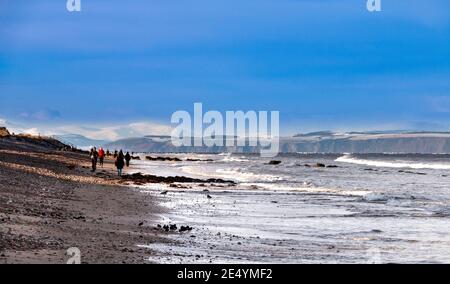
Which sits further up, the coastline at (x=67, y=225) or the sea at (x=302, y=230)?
the coastline at (x=67, y=225)

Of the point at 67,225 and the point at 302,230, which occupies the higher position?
the point at 67,225

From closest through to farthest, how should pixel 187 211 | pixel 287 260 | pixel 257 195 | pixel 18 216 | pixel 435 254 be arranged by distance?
pixel 287 260
pixel 435 254
pixel 18 216
pixel 187 211
pixel 257 195

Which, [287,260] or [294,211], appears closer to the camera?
[287,260]

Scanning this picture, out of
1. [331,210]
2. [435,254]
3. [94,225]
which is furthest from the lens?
[331,210]

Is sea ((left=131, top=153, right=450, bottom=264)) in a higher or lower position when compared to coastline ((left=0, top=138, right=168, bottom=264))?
lower

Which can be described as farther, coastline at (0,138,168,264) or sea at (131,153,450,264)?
sea at (131,153,450,264)

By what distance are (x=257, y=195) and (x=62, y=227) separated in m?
19.7

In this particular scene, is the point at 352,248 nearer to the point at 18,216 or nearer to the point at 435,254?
the point at 435,254

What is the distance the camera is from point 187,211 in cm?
2403

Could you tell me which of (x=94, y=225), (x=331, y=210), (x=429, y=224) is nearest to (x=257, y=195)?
(x=331, y=210)

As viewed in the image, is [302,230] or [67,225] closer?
[67,225]

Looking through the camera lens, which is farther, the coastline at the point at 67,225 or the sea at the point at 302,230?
the sea at the point at 302,230

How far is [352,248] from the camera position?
15336mm
